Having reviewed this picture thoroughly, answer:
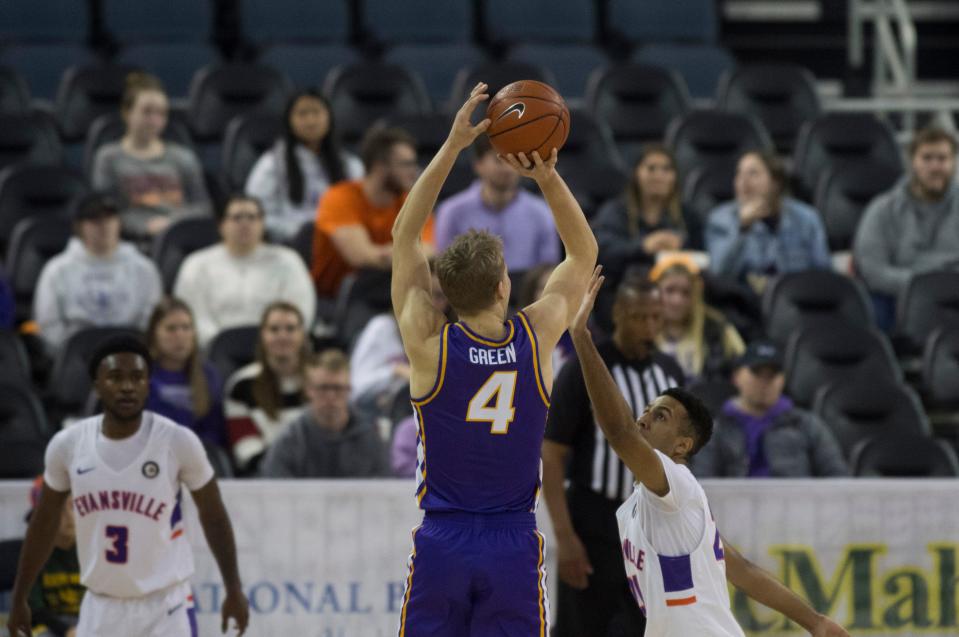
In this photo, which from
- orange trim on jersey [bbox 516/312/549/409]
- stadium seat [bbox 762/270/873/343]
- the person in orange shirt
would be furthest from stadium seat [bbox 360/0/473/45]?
orange trim on jersey [bbox 516/312/549/409]

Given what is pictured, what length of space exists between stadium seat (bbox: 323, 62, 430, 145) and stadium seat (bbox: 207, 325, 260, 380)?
3.02 metres

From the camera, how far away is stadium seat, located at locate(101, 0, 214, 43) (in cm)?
1331

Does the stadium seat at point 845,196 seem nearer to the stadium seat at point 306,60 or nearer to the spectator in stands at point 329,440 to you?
the stadium seat at point 306,60

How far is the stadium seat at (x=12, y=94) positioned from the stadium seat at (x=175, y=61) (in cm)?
103

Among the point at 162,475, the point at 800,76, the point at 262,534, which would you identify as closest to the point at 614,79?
the point at 800,76

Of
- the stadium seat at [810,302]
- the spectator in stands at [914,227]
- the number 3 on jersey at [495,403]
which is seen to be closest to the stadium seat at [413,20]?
the spectator in stands at [914,227]

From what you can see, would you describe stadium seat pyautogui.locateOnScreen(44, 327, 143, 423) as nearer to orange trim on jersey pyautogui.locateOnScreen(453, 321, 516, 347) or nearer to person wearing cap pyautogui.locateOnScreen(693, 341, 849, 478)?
person wearing cap pyautogui.locateOnScreen(693, 341, 849, 478)

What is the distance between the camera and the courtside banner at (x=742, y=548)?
25.1ft

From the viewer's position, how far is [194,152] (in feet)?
39.1

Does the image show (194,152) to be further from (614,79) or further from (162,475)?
(162,475)

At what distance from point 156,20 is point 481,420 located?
8816 millimetres

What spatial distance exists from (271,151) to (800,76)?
172 inches

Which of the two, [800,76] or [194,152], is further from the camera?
[800,76]

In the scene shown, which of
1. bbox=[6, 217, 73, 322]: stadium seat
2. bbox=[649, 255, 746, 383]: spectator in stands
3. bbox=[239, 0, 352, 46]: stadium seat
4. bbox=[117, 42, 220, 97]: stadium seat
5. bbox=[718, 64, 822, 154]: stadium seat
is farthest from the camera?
bbox=[239, 0, 352, 46]: stadium seat
